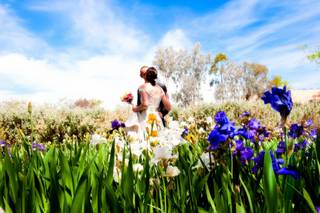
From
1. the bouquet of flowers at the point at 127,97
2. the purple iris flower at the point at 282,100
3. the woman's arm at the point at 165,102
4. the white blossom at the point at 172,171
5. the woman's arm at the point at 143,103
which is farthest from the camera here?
the woman's arm at the point at 165,102

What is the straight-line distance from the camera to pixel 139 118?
21.9ft

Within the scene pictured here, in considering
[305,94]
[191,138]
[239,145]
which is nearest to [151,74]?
[191,138]

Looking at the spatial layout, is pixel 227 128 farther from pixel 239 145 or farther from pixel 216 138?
pixel 239 145

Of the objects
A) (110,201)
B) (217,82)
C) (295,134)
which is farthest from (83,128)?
(217,82)

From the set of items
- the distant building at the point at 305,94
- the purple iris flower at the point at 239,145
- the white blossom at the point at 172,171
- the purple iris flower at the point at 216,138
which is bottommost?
the white blossom at the point at 172,171

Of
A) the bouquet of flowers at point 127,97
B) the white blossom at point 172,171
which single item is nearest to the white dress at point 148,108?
the bouquet of flowers at point 127,97

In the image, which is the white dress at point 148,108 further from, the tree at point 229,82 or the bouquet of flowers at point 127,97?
the tree at point 229,82

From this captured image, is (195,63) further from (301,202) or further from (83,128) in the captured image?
(301,202)

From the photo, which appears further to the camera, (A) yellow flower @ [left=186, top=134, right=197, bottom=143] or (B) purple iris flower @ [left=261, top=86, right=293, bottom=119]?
(A) yellow flower @ [left=186, top=134, right=197, bottom=143]

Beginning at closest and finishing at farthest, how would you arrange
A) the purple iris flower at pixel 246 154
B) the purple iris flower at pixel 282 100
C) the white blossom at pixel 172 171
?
the white blossom at pixel 172 171, the purple iris flower at pixel 246 154, the purple iris flower at pixel 282 100

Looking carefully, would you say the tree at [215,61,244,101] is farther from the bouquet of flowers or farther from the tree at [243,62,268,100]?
the bouquet of flowers

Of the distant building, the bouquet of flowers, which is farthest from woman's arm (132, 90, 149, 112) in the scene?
the distant building

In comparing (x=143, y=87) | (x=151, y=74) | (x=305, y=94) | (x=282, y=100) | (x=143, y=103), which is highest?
(x=305, y=94)

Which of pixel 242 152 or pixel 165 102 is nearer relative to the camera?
pixel 242 152
